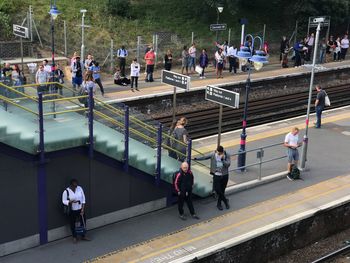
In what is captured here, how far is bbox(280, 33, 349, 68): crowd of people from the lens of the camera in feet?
95.7

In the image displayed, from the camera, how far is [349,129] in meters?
19.5

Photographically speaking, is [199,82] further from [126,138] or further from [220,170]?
[126,138]

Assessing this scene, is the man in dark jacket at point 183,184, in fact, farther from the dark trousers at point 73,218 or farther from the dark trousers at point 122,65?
the dark trousers at point 122,65

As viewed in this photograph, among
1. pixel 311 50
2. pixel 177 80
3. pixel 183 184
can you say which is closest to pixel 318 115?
pixel 177 80

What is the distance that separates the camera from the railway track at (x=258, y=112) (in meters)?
20.0

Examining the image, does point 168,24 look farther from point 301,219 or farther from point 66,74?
point 301,219

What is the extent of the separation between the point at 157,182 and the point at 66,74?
13.1m

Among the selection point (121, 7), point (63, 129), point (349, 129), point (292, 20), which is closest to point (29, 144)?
point (63, 129)

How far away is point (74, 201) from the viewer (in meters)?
10.4

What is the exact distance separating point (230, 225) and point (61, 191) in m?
3.70

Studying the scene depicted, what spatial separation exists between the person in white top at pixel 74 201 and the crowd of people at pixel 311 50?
20834 mm

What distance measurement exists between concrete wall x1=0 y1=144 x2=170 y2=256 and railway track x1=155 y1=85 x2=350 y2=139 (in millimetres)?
7238

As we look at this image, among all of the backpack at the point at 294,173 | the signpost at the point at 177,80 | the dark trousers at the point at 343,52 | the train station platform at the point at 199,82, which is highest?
the signpost at the point at 177,80

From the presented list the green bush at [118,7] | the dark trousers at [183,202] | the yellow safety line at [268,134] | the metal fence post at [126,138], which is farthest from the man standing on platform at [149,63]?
the dark trousers at [183,202]
